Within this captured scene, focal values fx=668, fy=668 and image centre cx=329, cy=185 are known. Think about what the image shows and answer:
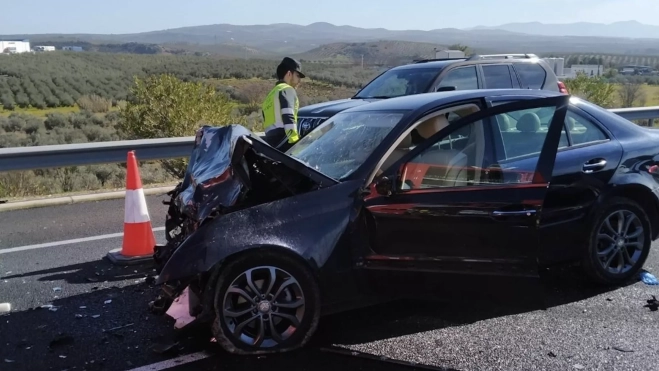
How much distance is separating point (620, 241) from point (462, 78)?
525 centimetres

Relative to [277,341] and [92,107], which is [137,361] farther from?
[92,107]

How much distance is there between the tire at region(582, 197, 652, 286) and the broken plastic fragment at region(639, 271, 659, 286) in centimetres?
11

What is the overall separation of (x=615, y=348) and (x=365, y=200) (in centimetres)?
186

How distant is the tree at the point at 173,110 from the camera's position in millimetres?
14266

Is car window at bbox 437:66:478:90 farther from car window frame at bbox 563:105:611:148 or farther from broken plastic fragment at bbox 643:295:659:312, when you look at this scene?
broken plastic fragment at bbox 643:295:659:312

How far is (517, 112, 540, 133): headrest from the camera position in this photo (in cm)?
486

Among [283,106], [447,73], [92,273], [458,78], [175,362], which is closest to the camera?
[175,362]

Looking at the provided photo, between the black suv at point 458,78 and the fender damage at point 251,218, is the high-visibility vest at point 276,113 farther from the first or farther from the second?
the fender damage at point 251,218

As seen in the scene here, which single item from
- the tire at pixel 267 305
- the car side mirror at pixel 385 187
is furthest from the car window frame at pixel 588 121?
the tire at pixel 267 305

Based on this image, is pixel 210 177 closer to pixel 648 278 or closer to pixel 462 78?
pixel 648 278

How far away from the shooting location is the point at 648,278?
557cm

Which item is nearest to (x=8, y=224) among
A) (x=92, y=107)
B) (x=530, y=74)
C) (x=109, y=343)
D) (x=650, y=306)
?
(x=109, y=343)

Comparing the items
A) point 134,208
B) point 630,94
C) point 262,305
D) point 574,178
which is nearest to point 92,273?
point 134,208

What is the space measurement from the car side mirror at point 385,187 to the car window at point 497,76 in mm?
6402
